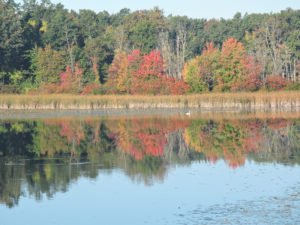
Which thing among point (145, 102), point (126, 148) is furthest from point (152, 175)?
point (145, 102)

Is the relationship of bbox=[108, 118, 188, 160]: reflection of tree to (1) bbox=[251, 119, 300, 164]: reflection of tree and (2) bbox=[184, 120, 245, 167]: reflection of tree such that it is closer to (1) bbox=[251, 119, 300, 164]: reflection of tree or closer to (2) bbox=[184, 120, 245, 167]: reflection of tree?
(2) bbox=[184, 120, 245, 167]: reflection of tree

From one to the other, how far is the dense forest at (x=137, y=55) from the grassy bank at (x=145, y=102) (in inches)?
282

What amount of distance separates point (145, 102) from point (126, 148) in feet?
79.4

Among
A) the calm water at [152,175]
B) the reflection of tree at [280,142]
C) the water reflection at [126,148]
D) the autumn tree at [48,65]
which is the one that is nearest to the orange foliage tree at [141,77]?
the autumn tree at [48,65]

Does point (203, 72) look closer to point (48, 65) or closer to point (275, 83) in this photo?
point (275, 83)

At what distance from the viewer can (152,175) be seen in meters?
16.7

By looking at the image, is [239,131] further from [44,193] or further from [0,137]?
[44,193]

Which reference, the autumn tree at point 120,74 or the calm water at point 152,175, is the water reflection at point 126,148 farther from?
the autumn tree at point 120,74

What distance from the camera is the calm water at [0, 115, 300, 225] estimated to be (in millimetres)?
12109

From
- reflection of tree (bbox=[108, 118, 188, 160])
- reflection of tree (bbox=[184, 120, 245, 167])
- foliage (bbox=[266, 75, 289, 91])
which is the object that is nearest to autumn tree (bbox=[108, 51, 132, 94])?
foliage (bbox=[266, 75, 289, 91])

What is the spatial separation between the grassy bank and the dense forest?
282 inches

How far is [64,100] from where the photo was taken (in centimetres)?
4656

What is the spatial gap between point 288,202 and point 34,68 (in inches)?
2035

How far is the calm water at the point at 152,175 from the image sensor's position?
1211 centimetres
